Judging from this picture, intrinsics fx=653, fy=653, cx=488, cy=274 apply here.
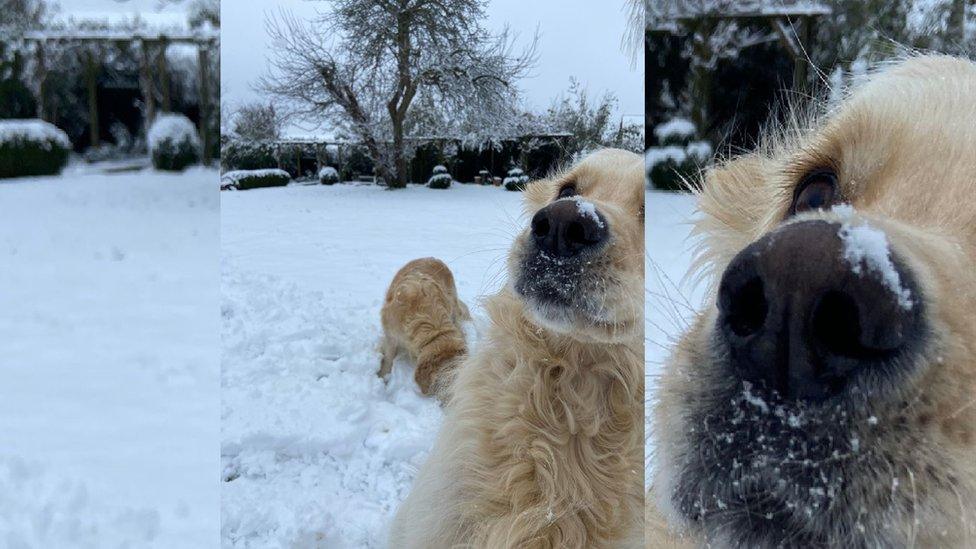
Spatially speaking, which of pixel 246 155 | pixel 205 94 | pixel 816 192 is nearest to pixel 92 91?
pixel 205 94

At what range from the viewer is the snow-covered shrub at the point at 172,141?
155 centimetres

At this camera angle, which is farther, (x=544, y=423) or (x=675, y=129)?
(x=544, y=423)

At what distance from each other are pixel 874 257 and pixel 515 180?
78cm

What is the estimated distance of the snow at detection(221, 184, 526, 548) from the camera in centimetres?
139

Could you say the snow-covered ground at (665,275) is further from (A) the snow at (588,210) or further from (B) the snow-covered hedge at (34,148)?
(B) the snow-covered hedge at (34,148)

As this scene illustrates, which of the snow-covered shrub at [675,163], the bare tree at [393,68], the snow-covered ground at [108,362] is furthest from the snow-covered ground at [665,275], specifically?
the snow-covered ground at [108,362]

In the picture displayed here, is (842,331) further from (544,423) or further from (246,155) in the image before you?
(246,155)

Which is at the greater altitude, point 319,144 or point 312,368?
point 319,144

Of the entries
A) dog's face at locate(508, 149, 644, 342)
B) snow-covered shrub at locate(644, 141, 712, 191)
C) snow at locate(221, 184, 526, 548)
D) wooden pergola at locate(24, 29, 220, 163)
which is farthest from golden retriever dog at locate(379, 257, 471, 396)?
wooden pergola at locate(24, 29, 220, 163)

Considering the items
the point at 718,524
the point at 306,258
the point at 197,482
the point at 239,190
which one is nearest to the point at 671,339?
the point at 718,524

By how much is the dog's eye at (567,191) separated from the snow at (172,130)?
899 mm

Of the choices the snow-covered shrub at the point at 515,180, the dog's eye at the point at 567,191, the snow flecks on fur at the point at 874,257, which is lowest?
the snow flecks on fur at the point at 874,257

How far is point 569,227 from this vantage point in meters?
1.09

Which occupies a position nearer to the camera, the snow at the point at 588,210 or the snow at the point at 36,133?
the snow at the point at 588,210
